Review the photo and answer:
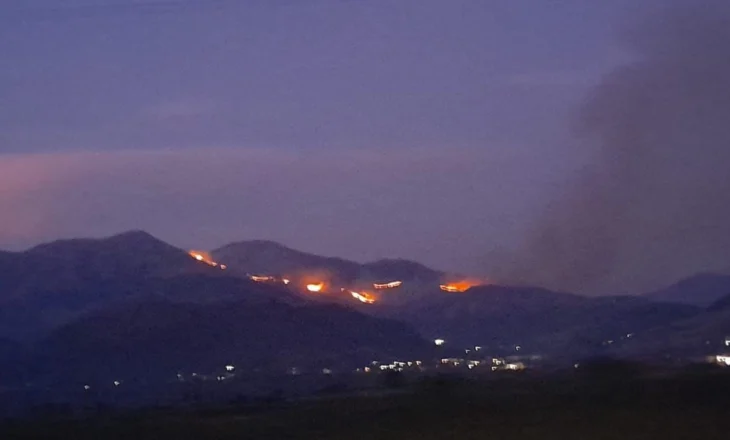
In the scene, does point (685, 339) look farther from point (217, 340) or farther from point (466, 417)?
point (466, 417)

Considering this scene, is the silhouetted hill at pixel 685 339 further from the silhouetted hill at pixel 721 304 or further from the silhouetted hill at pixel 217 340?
the silhouetted hill at pixel 217 340

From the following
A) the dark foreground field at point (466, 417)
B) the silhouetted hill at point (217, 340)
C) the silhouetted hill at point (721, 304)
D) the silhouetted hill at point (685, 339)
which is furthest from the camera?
the silhouetted hill at point (721, 304)

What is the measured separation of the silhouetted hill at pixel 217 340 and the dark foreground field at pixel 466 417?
17.7 metres

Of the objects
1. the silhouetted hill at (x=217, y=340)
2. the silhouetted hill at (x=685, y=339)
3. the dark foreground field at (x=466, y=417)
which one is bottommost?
the dark foreground field at (x=466, y=417)

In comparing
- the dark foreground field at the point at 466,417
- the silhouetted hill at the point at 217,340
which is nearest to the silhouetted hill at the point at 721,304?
the silhouetted hill at the point at 217,340

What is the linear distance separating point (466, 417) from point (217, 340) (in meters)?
31.1

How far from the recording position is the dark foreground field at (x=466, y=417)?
23.2 metres

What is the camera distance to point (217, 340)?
56656 mm

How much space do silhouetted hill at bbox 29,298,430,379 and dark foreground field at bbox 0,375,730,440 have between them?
17661mm

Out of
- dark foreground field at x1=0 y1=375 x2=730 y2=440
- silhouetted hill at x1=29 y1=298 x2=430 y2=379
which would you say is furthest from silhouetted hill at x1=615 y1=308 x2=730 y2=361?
dark foreground field at x1=0 y1=375 x2=730 y2=440

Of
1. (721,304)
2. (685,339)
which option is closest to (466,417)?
(685,339)

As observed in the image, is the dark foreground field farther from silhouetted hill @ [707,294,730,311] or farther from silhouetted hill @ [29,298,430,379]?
silhouetted hill @ [707,294,730,311]

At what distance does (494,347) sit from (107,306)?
21.7 metres

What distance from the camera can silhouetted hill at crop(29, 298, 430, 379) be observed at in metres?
51.5
